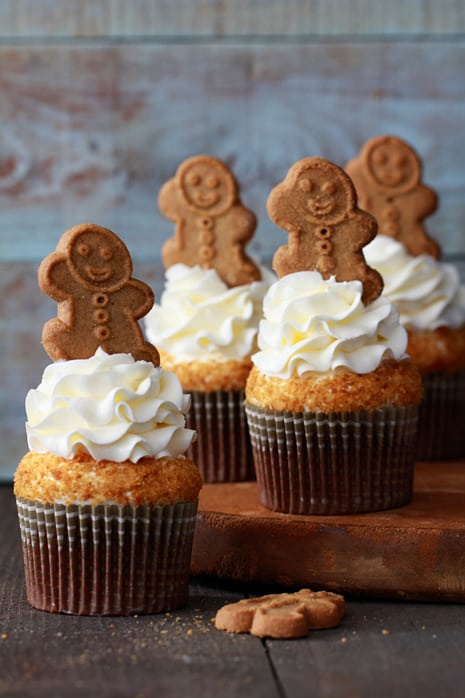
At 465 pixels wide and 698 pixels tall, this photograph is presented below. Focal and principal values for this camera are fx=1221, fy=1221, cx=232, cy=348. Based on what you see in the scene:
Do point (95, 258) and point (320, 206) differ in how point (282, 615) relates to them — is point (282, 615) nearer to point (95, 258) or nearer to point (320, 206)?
point (95, 258)

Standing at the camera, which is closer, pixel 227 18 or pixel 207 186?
pixel 207 186

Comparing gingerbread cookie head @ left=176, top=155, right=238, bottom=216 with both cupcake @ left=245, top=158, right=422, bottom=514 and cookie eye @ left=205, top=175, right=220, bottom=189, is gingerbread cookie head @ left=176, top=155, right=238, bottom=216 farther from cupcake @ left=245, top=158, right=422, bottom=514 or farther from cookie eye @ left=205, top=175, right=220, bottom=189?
cupcake @ left=245, top=158, right=422, bottom=514

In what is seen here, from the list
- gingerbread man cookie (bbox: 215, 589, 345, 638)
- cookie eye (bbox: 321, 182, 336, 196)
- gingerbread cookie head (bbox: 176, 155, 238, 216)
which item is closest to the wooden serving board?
gingerbread man cookie (bbox: 215, 589, 345, 638)

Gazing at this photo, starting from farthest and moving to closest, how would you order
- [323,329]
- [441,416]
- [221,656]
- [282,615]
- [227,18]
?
[227,18]
[441,416]
[323,329]
[282,615]
[221,656]

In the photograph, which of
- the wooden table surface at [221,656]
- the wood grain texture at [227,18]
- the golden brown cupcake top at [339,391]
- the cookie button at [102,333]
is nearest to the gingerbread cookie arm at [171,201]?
the golden brown cupcake top at [339,391]

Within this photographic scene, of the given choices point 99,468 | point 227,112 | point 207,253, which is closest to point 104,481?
point 99,468

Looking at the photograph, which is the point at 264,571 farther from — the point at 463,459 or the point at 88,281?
the point at 463,459
